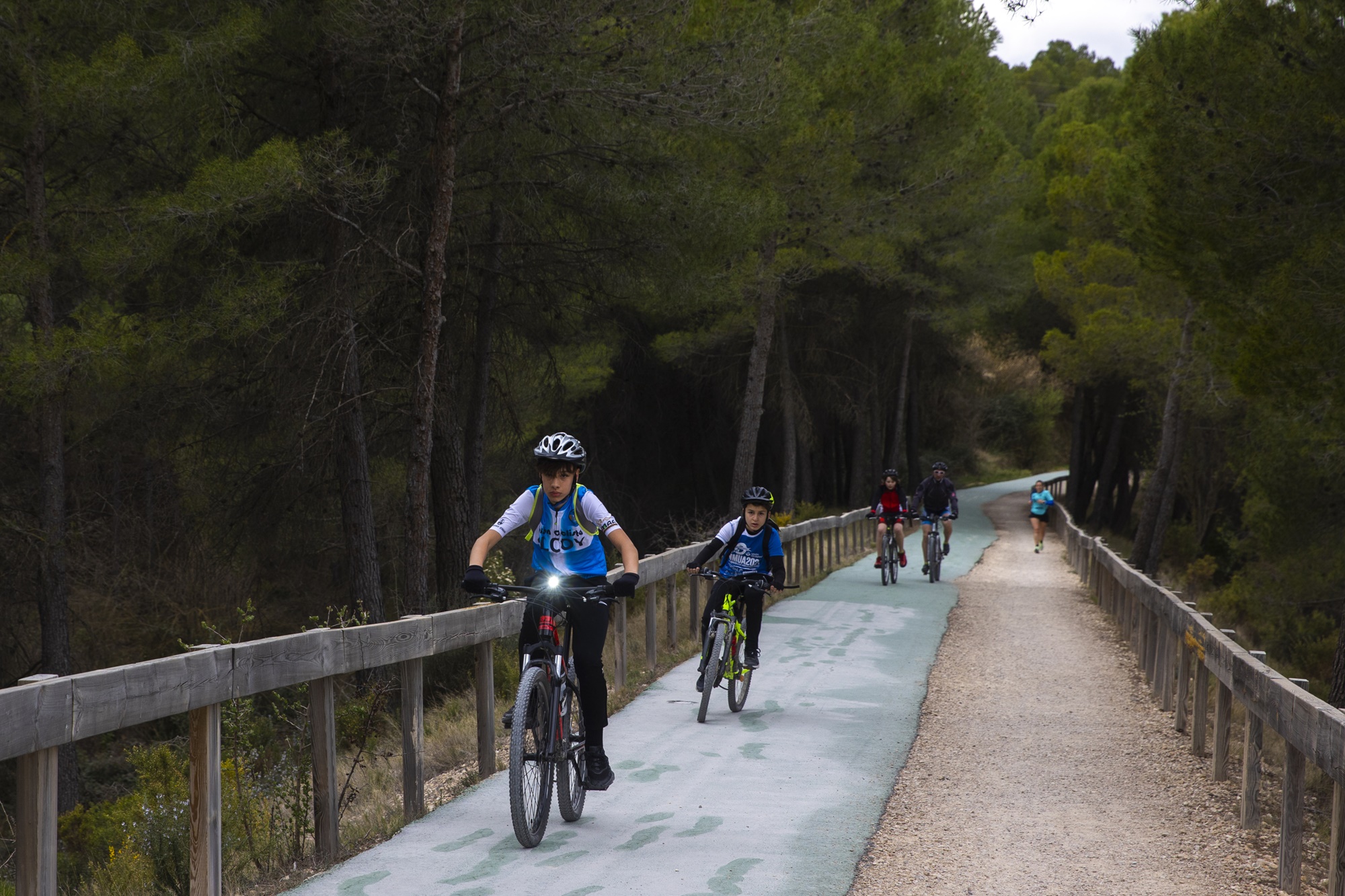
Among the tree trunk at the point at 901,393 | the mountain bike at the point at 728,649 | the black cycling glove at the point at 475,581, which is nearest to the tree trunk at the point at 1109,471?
the tree trunk at the point at 901,393

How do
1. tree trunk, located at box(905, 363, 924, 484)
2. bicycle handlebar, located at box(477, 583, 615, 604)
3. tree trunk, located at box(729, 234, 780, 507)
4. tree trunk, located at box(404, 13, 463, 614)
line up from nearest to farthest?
1. bicycle handlebar, located at box(477, 583, 615, 604)
2. tree trunk, located at box(404, 13, 463, 614)
3. tree trunk, located at box(729, 234, 780, 507)
4. tree trunk, located at box(905, 363, 924, 484)

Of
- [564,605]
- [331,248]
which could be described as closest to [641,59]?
[331,248]

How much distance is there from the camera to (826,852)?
603cm

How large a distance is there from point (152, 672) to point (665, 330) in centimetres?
2728

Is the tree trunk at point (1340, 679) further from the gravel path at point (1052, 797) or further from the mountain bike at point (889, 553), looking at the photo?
the mountain bike at point (889, 553)

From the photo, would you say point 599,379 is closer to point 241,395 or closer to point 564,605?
point 241,395

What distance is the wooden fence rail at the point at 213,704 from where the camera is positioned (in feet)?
13.3

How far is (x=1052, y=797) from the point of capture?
7.59 metres

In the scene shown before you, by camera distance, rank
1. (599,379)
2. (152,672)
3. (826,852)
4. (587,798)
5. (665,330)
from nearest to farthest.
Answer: (152,672), (826,852), (587,798), (599,379), (665,330)

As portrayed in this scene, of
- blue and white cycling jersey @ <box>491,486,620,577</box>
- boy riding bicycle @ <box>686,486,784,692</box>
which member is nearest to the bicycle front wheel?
blue and white cycling jersey @ <box>491,486,620,577</box>

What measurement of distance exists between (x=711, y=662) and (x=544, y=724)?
3.39 m

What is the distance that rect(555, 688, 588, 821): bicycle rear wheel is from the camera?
6266mm

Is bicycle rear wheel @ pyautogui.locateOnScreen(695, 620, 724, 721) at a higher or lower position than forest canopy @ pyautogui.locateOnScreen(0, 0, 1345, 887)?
lower

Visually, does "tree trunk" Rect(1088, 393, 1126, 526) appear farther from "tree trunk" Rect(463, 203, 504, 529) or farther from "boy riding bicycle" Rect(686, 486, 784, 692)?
"boy riding bicycle" Rect(686, 486, 784, 692)
